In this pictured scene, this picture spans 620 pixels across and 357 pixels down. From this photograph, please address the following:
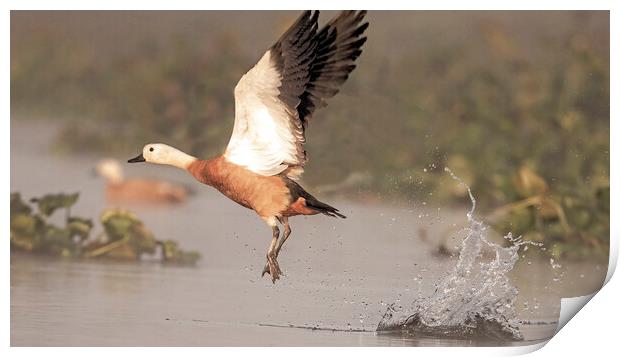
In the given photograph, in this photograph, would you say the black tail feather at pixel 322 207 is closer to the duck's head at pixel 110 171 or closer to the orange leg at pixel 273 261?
the orange leg at pixel 273 261

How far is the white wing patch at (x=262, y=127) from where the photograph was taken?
3.57 m

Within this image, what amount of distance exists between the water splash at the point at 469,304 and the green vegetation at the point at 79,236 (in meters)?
0.67

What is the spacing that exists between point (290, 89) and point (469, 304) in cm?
86

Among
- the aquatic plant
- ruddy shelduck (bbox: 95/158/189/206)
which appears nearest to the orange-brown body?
ruddy shelduck (bbox: 95/158/189/206)

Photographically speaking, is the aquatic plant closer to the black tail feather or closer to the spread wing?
the spread wing

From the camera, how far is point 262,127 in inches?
144

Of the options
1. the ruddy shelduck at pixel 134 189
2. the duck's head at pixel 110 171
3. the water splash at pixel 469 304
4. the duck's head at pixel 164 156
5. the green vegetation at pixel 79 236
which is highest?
the duck's head at pixel 164 156

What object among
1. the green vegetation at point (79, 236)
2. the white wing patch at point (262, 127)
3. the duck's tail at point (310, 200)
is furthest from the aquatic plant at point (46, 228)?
the duck's tail at point (310, 200)

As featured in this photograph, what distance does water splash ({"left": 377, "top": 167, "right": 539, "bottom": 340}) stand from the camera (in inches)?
151

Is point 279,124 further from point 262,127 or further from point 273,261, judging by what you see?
point 273,261

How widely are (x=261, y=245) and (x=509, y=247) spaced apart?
0.75 metres

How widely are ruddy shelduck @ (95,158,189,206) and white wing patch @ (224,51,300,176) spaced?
0.23 m

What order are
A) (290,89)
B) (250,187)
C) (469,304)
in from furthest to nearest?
1. (469,304)
2. (250,187)
3. (290,89)

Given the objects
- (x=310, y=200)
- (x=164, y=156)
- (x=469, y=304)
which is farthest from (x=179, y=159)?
(x=469, y=304)
